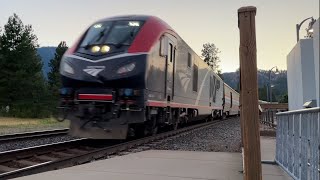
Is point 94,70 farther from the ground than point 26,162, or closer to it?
farther from the ground

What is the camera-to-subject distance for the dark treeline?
53.0m

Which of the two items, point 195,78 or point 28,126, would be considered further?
point 28,126

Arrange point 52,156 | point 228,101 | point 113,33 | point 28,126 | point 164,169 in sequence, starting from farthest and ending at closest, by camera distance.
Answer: point 228,101, point 28,126, point 113,33, point 52,156, point 164,169

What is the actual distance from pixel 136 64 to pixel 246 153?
7.41m

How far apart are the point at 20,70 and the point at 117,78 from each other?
150 feet

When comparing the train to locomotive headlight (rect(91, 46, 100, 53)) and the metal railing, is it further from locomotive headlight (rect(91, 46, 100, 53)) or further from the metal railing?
the metal railing

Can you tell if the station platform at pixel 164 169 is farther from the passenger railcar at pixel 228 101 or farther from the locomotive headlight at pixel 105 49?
the passenger railcar at pixel 228 101

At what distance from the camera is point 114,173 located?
6.53m

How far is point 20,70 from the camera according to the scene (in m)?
53.5

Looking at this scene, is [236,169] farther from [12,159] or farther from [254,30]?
[12,159]

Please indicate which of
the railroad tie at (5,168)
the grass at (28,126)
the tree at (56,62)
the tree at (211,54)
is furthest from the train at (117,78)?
the tree at (211,54)

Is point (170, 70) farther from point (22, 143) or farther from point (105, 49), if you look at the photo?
point (22, 143)

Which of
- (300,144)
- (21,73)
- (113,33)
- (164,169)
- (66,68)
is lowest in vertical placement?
(164,169)

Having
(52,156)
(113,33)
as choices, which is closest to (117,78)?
(113,33)
